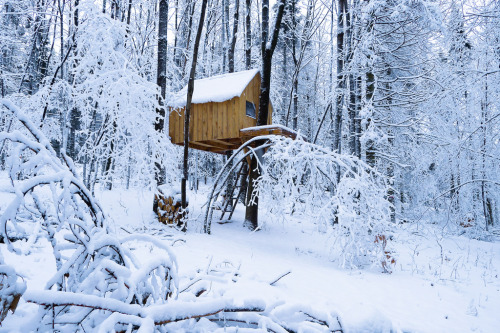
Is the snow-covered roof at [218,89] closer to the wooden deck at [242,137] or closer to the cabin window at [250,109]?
the cabin window at [250,109]

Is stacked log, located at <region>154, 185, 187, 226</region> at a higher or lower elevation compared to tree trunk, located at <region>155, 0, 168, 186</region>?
lower

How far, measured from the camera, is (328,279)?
17.2 feet

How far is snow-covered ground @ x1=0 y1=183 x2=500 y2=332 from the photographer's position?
334 cm

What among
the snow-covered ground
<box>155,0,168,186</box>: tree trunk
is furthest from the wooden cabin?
the snow-covered ground

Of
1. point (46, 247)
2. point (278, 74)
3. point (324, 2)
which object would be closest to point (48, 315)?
point (46, 247)

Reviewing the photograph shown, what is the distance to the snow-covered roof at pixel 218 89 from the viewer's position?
9.57 meters

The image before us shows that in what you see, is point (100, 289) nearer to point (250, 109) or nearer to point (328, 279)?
point (328, 279)

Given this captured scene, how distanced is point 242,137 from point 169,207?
3004 millimetres

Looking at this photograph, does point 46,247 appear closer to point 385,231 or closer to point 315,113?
point 385,231

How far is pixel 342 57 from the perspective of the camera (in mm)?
11641

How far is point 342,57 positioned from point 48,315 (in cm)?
1218

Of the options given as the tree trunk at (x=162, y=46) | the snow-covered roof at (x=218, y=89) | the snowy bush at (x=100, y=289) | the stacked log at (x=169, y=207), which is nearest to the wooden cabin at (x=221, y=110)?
the snow-covered roof at (x=218, y=89)

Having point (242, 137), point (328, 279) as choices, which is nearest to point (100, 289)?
point (328, 279)

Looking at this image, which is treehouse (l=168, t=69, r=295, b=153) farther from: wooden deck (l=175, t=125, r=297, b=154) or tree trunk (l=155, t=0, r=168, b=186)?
tree trunk (l=155, t=0, r=168, b=186)
